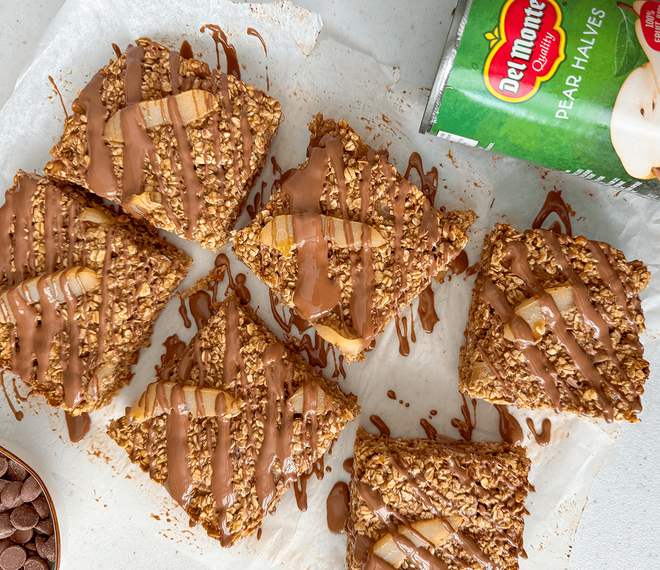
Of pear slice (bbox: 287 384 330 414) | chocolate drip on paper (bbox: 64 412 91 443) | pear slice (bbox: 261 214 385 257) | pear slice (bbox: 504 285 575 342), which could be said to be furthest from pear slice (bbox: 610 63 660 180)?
chocolate drip on paper (bbox: 64 412 91 443)

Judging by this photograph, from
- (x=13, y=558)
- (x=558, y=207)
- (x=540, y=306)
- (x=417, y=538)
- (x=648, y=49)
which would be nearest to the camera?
(x=648, y=49)

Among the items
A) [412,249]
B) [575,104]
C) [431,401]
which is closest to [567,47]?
[575,104]

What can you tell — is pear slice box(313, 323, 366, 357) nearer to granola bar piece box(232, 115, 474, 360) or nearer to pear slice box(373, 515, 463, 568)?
granola bar piece box(232, 115, 474, 360)

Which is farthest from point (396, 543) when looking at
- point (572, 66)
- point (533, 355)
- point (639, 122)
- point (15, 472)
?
point (572, 66)

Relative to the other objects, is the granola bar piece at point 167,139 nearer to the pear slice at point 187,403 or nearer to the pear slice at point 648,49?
the pear slice at point 187,403

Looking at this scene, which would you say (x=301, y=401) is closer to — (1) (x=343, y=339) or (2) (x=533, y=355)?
(1) (x=343, y=339)

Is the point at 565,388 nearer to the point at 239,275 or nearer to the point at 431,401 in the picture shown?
the point at 431,401
